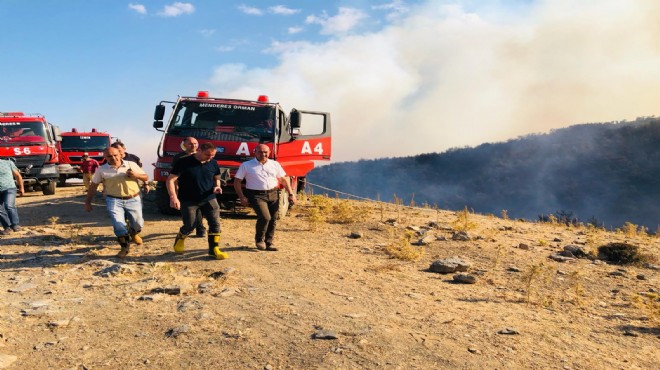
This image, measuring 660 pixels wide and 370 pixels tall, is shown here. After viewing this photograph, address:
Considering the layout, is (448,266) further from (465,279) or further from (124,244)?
(124,244)

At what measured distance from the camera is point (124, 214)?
664 centimetres

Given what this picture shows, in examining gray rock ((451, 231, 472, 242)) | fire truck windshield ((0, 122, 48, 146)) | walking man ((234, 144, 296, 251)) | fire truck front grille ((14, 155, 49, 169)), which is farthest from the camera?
fire truck front grille ((14, 155, 49, 169))

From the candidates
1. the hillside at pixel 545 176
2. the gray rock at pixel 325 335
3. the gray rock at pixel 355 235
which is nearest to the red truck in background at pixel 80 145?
the gray rock at pixel 355 235

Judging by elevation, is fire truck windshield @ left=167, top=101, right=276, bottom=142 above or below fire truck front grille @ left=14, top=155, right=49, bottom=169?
above

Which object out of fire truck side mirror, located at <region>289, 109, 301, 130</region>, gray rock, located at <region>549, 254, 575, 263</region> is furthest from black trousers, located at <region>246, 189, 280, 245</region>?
gray rock, located at <region>549, 254, 575, 263</region>

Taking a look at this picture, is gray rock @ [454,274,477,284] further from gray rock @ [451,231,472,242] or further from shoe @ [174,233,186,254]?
shoe @ [174,233,186,254]

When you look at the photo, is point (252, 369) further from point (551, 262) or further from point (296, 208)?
point (296, 208)

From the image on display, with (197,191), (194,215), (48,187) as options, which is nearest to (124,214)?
(194,215)

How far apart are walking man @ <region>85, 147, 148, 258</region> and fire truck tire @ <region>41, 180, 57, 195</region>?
10.5 m

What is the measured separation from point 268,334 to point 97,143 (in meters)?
18.2

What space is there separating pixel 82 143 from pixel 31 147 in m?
4.62

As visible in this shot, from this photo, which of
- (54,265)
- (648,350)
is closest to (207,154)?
(54,265)

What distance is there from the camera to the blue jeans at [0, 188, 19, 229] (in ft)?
28.2

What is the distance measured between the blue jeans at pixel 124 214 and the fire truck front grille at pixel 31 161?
10485 mm
